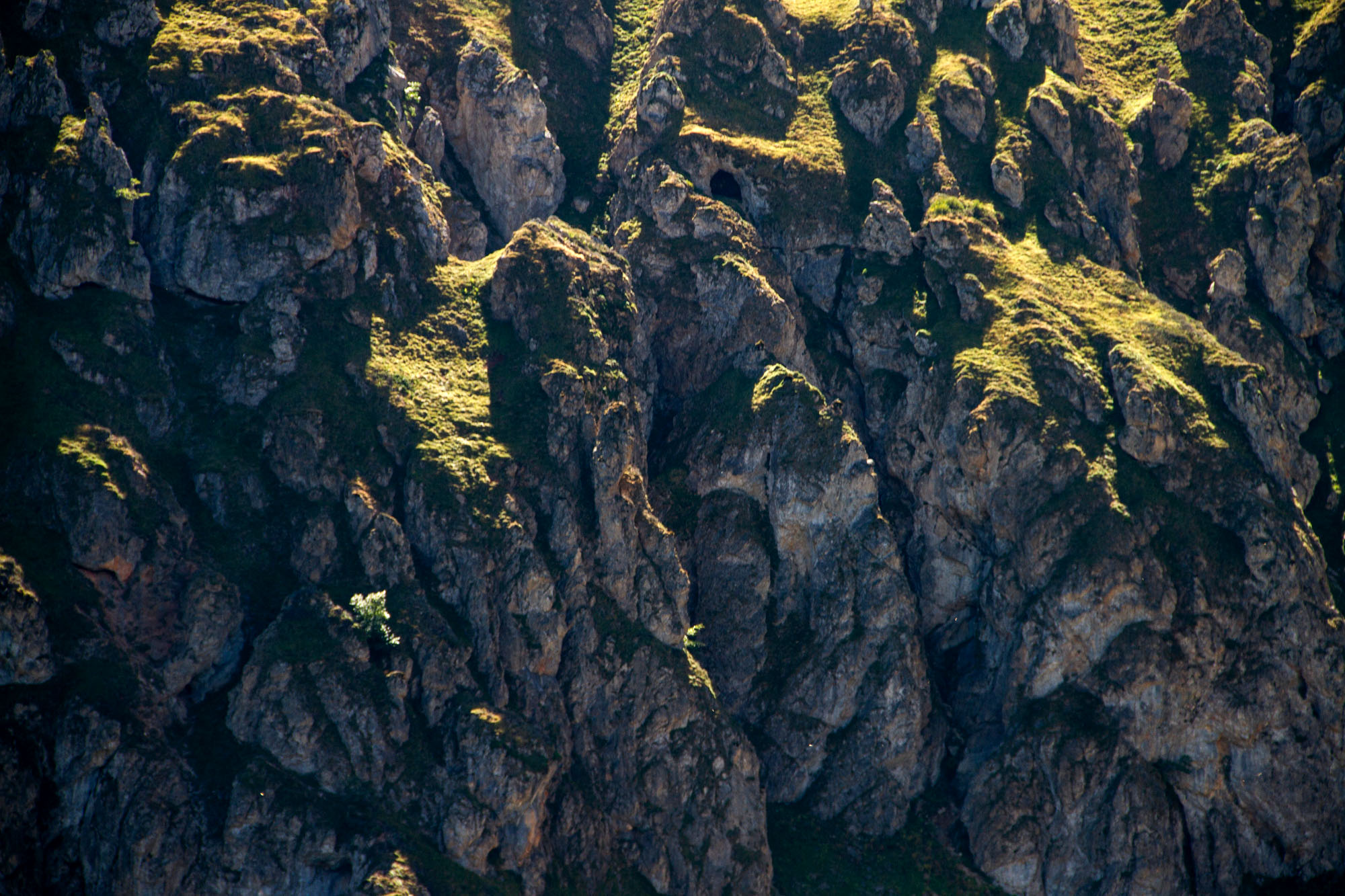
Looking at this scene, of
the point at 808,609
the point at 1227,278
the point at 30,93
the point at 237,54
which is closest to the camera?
the point at 30,93

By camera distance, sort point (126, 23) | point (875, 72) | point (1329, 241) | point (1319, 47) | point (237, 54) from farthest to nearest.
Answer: point (1319, 47) → point (875, 72) → point (1329, 241) → point (237, 54) → point (126, 23)

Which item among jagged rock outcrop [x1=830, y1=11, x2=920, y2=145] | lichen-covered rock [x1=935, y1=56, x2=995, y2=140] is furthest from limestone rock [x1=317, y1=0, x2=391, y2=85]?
lichen-covered rock [x1=935, y1=56, x2=995, y2=140]

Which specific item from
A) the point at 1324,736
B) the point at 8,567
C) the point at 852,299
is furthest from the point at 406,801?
the point at 1324,736

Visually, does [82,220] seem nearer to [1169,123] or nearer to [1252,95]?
[1169,123]

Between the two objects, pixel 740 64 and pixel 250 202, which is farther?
pixel 740 64

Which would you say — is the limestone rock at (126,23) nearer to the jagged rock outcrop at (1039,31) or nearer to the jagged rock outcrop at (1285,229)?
the jagged rock outcrop at (1039,31)

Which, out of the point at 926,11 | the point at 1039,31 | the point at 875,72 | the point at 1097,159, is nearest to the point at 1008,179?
the point at 1097,159

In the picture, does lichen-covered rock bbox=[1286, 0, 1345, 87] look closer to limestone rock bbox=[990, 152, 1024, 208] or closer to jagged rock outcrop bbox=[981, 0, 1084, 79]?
jagged rock outcrop bbox=[981, 0, 1084, 79]
